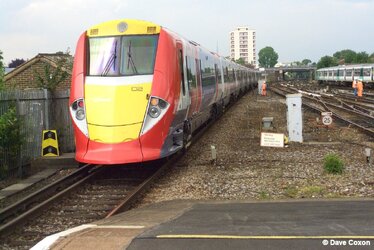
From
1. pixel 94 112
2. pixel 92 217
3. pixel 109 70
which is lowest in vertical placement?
pixel 92 217

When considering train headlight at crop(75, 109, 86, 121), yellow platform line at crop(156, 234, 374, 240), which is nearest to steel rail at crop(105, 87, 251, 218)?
train headlight at crop(75, 109, 86, 121)

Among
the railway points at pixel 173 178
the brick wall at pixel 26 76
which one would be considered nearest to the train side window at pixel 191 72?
the railway points at pixel 173 178

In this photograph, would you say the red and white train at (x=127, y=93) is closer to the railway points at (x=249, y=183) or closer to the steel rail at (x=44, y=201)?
the steel rail at (x=44, y=201)

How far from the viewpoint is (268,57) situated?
197 m

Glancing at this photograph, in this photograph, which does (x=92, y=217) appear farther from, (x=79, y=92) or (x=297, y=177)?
(x=297, y=177)

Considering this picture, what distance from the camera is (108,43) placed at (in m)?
9.90

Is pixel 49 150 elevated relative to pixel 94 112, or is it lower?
lower

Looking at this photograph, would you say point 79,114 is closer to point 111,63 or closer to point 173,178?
point 111,63

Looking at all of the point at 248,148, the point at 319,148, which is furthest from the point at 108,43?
the point at 319,148

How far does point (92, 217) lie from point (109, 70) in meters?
3.48

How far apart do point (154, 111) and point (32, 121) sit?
430cm

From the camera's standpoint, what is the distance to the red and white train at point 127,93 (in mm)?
8930

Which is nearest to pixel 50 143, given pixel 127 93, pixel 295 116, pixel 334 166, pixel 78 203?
pixel 127 93

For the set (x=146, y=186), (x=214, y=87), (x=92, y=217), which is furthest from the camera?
(x=214, y=87)
